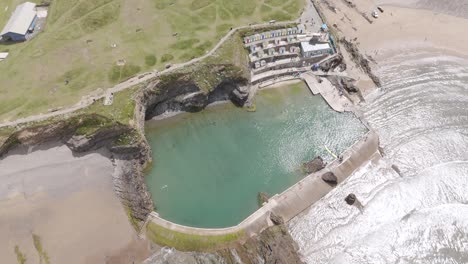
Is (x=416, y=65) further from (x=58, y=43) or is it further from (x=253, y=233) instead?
(x=58, y=43)

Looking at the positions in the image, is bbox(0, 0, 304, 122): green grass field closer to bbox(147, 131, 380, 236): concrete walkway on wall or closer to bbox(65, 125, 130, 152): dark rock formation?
bbox(65, 125, 130, 152): dark rock formation

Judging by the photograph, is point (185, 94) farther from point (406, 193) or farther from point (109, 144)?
point (406, 193)

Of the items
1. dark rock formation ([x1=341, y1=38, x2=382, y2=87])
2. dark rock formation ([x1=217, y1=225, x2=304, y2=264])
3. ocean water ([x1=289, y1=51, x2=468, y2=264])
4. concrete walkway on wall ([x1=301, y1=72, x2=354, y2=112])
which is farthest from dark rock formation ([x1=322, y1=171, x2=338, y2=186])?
dark rock formation ([x1=341, y1=38, x2=382, y2=87])

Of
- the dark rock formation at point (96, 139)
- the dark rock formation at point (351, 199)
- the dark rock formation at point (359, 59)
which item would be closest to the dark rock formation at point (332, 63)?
the dark rock formation at point (359, 59)

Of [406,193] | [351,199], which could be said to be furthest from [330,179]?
[406,193]

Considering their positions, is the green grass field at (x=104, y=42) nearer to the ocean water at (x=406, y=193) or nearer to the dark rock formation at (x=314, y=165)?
the dark rock formation at (x=314, y=165)

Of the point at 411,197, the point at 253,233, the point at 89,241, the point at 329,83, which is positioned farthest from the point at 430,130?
the point at 89,241
